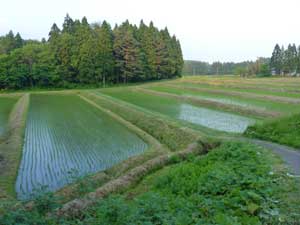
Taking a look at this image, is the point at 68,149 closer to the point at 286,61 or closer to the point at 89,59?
the point at 89,59

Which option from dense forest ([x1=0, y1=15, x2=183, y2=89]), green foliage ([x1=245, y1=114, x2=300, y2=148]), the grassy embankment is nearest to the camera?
the grassy embankment

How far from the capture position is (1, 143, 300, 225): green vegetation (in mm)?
3865

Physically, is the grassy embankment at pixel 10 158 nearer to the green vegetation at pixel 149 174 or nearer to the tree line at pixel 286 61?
the green vegetation at pixel 149 174

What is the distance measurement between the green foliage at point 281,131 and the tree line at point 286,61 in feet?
185

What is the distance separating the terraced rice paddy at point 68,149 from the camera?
7.23 metres

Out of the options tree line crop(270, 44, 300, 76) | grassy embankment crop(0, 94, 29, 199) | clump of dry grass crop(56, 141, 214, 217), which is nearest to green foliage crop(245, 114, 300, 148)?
→ clump of dry grass crop(56, 141, 214, 217)

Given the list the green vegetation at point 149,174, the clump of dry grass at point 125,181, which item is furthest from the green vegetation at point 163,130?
the clump of dry grass at point 125,181

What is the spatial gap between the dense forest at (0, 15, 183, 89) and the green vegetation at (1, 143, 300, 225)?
3471 cm

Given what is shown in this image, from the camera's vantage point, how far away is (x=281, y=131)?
9203mm

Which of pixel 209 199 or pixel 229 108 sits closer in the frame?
pixel 209 199

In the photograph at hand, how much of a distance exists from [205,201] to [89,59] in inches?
1440

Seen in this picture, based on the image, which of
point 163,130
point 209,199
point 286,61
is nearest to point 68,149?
point 163,130

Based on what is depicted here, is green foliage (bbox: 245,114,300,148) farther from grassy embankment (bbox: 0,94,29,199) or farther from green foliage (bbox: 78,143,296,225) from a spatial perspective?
grassy embankment (bbox: 0,94,29,199)

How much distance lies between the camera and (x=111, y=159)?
8.90 metres
